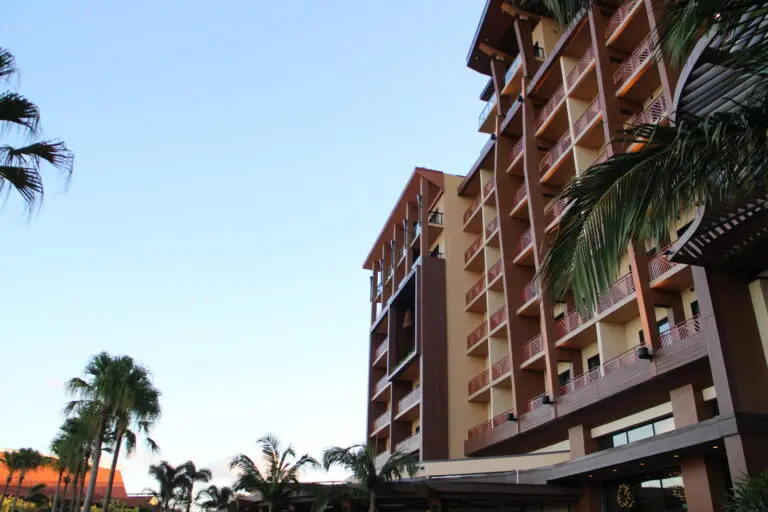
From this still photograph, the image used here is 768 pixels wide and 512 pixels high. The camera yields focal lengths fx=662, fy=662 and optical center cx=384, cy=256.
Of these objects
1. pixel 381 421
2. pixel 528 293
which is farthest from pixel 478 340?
pixel 381 421

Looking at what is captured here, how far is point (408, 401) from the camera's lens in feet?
139

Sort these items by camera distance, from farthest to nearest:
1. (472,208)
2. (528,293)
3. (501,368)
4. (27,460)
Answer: (27,460) → (472,208) → (501,368) → (528,293)

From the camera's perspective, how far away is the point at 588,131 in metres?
29.1

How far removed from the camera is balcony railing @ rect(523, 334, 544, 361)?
31281 mm

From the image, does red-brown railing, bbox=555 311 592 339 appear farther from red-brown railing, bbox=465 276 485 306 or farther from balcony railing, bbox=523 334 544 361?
red-brown railing, bbox=465 276 485 306

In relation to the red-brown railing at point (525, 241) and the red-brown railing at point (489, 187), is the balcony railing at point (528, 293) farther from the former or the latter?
the red-brown railing at point (489, 187)

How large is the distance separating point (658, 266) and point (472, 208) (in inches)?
826

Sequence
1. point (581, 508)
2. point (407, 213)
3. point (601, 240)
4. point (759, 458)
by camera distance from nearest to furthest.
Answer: point (601, 240)
point (759, 458)
point (581, 508)
point (407, 213)

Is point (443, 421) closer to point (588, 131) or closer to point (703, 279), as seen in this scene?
point (588, 131)

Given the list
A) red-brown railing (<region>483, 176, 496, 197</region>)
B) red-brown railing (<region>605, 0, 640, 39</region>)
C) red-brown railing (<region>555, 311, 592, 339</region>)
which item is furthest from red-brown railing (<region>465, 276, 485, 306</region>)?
red-brown railing (<region>605, 0, 640, 39</region>)

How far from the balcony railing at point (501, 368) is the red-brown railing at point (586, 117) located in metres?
12.2

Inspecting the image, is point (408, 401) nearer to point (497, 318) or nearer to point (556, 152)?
point (497, 318)

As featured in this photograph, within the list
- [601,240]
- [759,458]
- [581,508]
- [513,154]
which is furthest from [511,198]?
[601,240]

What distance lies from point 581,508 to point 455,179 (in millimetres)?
26633
